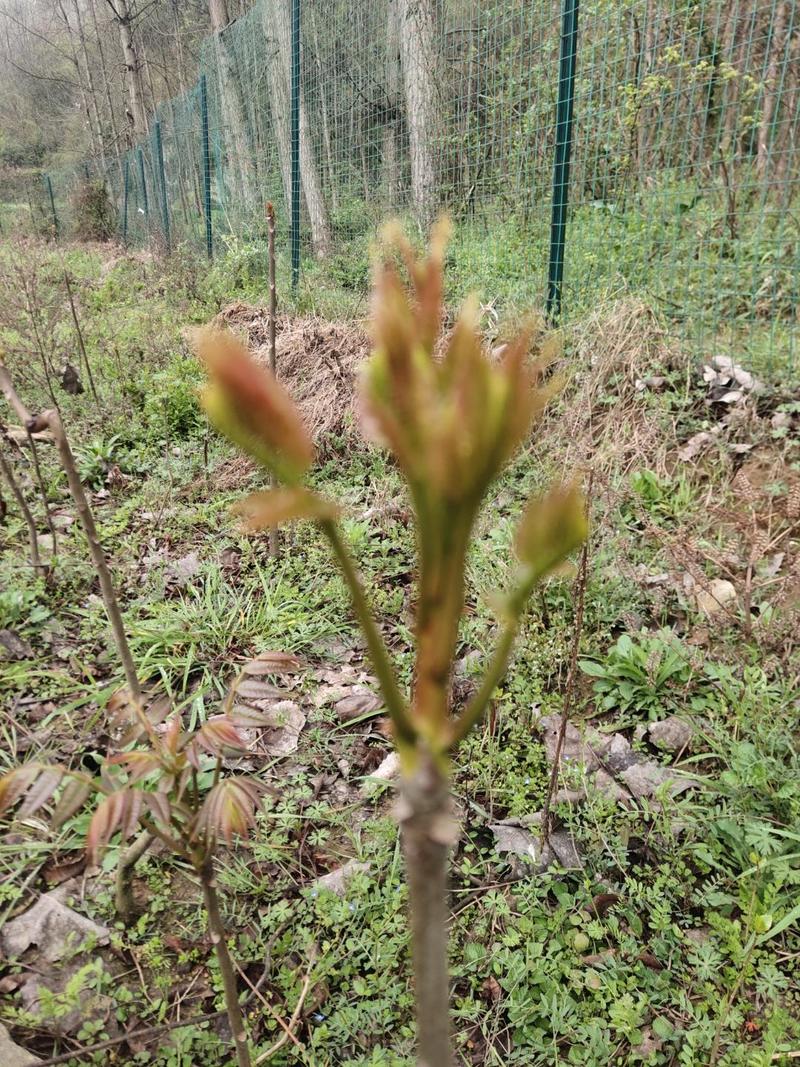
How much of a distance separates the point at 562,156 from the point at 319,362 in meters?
1.98

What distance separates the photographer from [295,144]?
7.11 m

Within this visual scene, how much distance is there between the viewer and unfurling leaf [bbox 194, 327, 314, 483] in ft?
0.74

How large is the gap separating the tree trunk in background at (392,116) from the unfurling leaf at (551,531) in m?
6.86

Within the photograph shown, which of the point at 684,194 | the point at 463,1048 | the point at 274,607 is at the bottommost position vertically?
the point at 463,1048

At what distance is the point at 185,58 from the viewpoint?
23062 mm

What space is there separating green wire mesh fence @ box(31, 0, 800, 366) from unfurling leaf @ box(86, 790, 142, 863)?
3643 millimetres

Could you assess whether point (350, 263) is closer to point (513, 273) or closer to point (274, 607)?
point (513, 273)

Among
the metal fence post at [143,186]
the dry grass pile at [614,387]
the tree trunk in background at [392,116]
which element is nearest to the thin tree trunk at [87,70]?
the metal fence post at [143,186]

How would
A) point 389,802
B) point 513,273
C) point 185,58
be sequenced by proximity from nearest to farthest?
point 389,802 < point 513,273 < point 185,58

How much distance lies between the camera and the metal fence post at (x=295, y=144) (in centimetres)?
697

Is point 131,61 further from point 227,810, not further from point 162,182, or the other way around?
point 227,810

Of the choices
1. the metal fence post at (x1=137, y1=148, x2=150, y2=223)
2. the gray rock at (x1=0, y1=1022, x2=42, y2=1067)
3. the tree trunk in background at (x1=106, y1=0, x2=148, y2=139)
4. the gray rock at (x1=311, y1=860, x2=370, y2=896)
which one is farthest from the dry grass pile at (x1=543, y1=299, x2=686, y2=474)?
the tree trunk in background at (x1=106, y1=0, x2=148, y2=139)

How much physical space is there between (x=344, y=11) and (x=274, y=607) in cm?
687

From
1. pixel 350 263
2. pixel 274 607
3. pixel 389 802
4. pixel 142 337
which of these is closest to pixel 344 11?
pixel 350 263
